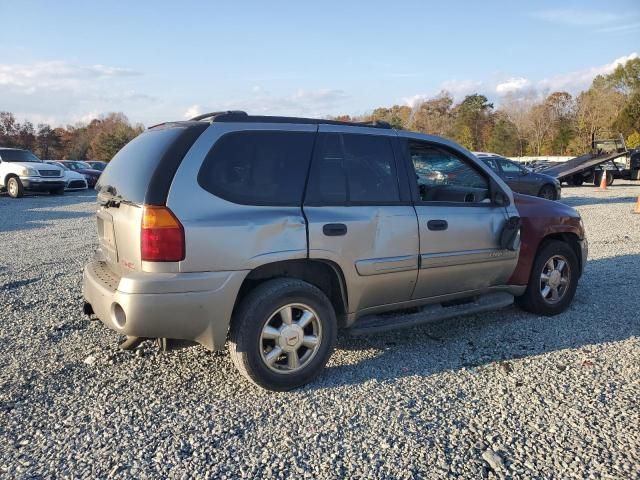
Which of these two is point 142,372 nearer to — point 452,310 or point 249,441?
point 249,441

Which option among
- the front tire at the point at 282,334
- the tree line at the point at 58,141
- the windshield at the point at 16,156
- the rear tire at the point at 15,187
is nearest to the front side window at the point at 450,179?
the front tire at the point at 282,334

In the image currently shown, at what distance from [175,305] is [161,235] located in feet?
1.42

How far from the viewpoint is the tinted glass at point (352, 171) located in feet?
12.1

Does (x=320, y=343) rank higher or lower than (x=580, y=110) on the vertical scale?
lower

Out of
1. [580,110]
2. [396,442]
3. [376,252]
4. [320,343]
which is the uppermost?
[580,110]

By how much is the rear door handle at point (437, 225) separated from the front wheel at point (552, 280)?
1.37 meters

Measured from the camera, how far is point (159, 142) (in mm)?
3488

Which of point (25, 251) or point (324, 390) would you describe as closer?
point (324, 390)

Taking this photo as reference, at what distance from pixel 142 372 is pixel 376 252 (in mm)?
1937

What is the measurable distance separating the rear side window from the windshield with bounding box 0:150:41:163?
20258 mm

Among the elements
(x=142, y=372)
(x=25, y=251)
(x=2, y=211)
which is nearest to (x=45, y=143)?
(x=2, y=211)

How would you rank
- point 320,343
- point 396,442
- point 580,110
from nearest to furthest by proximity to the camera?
point 396,442 < point 320,343 < point 580,110

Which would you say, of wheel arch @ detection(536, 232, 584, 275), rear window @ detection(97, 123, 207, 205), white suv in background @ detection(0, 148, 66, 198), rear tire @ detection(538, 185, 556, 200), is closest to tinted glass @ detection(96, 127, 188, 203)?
rear window @ detection(97, 123, 207, 205)

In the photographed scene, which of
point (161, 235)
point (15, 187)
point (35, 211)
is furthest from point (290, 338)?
point (15, 187)
